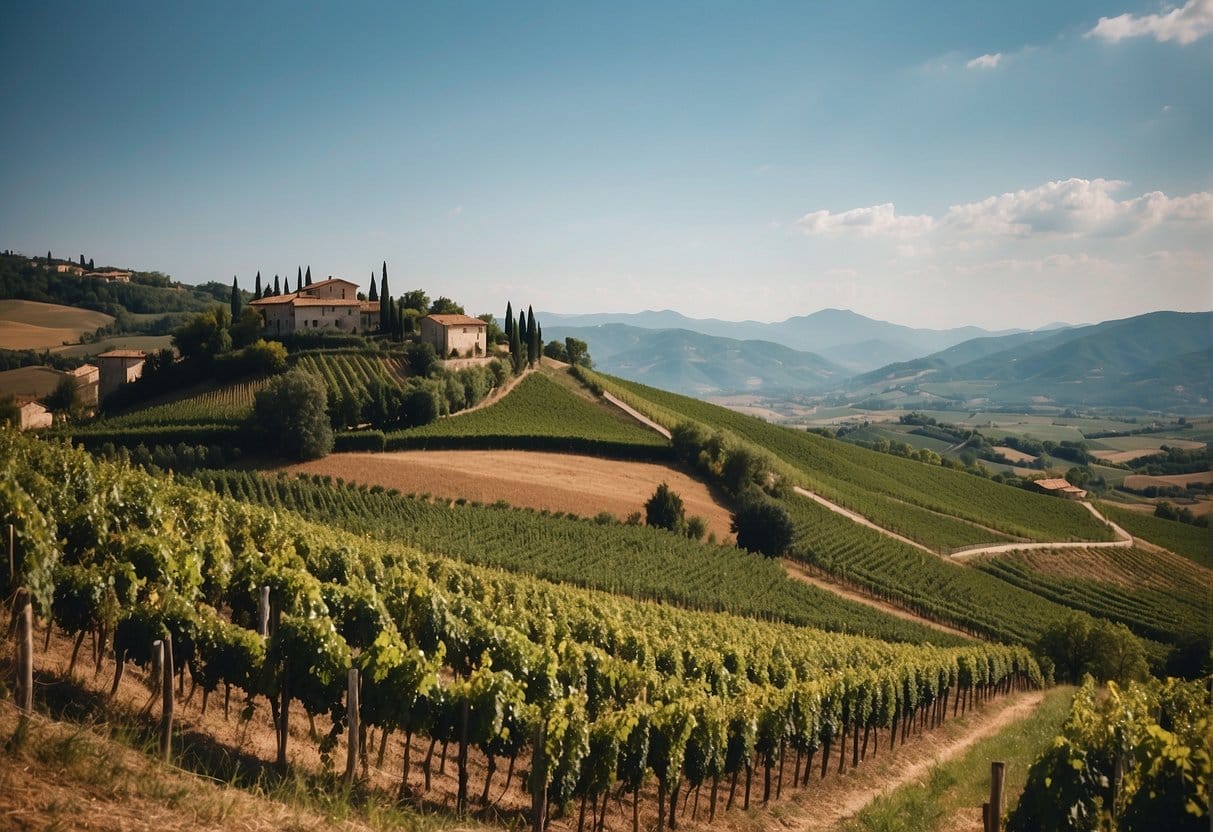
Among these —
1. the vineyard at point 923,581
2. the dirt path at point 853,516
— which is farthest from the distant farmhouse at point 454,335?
the vineyard at point 923,581

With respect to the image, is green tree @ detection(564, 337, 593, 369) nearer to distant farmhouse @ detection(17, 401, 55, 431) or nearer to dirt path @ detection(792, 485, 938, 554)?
dirt path @ detection(792, 485, 938, 554)

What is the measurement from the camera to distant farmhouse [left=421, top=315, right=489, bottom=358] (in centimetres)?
7106

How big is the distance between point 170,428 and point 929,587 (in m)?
51.5

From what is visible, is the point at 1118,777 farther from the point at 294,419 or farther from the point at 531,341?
the point at 531,341

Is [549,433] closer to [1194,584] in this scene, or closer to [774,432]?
[774,432]

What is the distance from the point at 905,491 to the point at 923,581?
30.2 metres

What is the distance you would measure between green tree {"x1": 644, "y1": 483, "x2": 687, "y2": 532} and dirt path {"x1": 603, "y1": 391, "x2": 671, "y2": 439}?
68.1 ft

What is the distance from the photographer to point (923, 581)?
48.4 metres

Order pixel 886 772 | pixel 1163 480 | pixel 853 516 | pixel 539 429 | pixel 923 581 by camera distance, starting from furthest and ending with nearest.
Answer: pixel 1163 480 < pixel 539 429 < pixel 853 516 < pixel 923 581 < pixel 886 772

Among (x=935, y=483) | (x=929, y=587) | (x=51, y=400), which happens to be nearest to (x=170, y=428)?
(x=51, y=400)

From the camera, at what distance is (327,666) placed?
417 inches

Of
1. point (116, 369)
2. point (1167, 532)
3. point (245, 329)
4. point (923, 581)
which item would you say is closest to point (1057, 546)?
point (1167, 532)

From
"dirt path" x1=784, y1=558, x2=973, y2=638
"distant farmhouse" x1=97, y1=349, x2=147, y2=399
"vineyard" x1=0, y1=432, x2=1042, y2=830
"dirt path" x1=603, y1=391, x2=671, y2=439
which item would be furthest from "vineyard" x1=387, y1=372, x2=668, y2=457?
"vineyard" x1=0, y1=432, x2=1042, y2=830

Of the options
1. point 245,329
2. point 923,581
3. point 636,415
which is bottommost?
point 923,581
